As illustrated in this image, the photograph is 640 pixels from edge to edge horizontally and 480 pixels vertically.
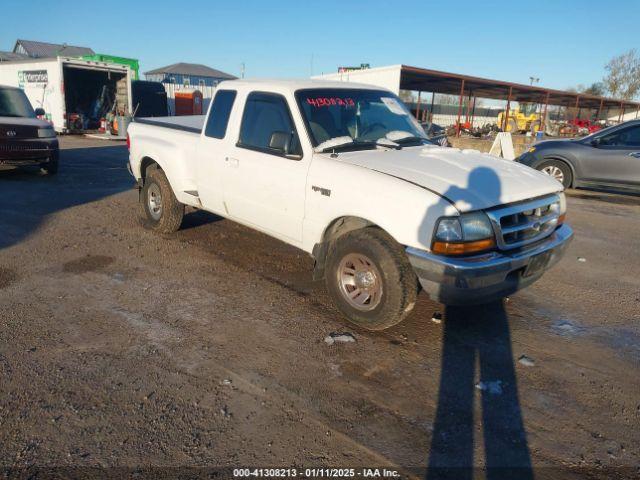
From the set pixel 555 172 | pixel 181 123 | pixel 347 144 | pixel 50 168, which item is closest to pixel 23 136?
pixel 50 168

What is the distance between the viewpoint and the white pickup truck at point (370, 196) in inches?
132

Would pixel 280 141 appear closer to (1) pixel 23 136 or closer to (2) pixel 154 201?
(2) pixel 154 201

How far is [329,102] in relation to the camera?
14.9ft

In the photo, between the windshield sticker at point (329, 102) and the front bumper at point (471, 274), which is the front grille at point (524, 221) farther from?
the windshield sticker at point (329, 102)

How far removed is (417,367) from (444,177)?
1433 mm

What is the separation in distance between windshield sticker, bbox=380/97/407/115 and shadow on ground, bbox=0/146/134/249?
478 centimetres

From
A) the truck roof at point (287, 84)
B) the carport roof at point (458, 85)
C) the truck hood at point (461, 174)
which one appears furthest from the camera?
the carport roof at point (458, 85)

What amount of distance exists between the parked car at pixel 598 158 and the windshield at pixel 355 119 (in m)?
6.45

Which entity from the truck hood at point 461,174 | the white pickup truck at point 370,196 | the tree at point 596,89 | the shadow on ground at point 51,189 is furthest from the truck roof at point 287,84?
the tree at point 596,89

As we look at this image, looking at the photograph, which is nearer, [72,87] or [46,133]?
[46,133]

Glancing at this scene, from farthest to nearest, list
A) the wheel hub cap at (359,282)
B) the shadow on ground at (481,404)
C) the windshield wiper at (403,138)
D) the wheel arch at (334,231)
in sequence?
the windshield wiper at (403,138)
the wheel arch at (334,231)
the wheel hub cap at (359,282)
the shadow on ground at (481,404)

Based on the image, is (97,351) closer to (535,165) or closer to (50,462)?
(50,462)

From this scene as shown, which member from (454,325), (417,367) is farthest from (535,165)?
(417,367)

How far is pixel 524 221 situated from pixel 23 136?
9873mm
